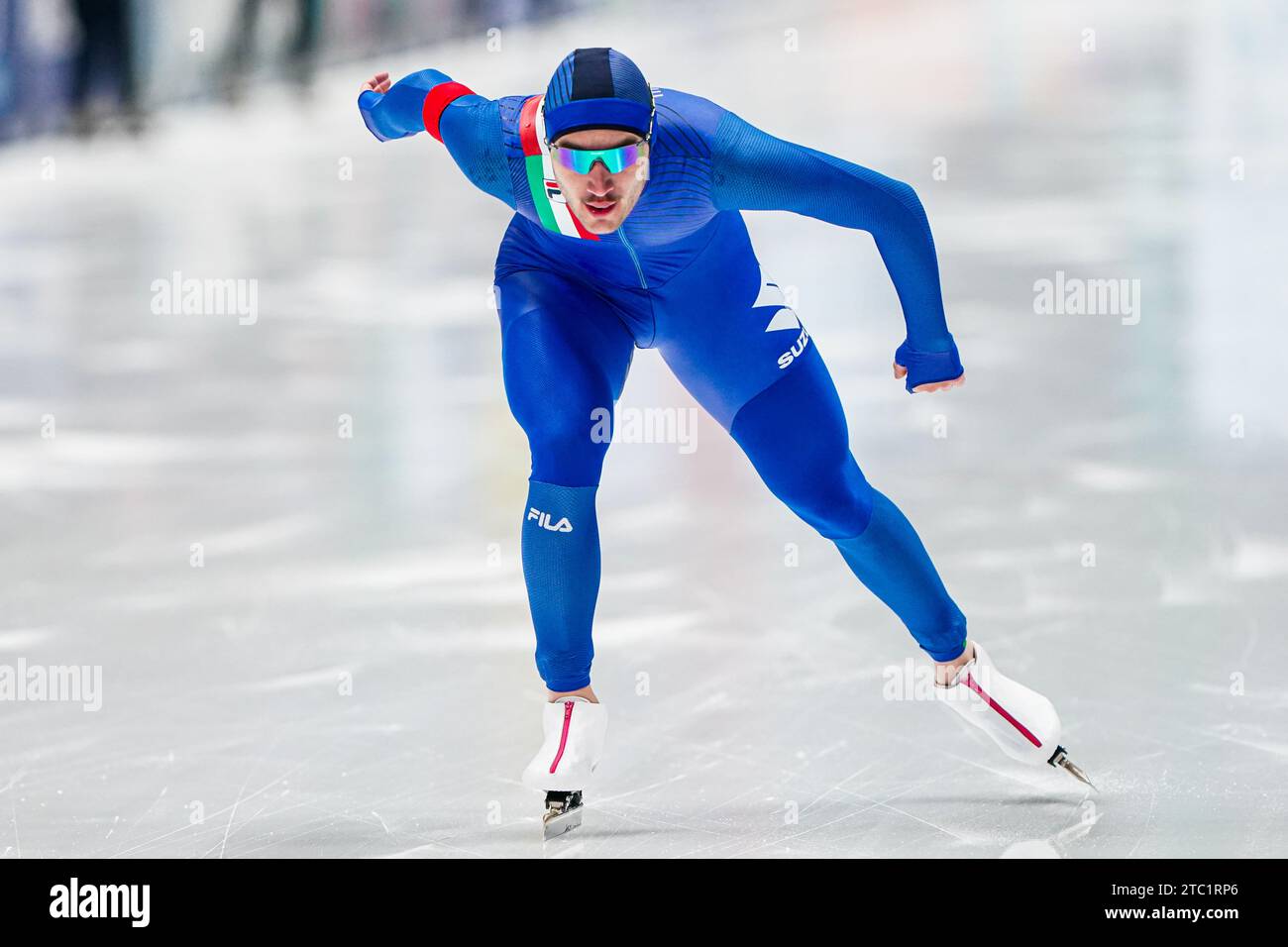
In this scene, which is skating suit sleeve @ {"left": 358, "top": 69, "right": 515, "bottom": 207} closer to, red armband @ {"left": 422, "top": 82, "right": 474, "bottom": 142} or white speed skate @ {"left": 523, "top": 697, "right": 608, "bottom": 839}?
red armband @ {"left": 422, "top": 82, "right": 474, "bottom": 142}

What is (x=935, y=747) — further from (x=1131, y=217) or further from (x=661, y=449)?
(x=1131, y=217)

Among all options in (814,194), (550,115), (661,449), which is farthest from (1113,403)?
(550,115)

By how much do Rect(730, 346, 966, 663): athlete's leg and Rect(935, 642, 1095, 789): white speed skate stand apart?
0.21 feet

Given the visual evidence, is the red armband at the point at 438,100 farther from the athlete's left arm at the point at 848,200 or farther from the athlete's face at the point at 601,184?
the athlete's left arm at the point at 848,200

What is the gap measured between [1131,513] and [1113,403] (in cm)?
75

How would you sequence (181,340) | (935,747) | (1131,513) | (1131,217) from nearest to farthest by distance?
(935,747)
(1131,513)
(181,340)
(1131,217)

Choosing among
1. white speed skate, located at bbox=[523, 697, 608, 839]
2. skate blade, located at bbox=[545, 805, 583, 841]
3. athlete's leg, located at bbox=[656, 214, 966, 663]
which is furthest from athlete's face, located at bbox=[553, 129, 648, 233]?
skate blade, located at bbox=[545, 805, 583, 841]

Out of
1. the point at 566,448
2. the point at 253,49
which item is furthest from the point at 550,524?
the point at 253,49

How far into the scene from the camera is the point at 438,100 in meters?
3.89

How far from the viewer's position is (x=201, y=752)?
4.13m

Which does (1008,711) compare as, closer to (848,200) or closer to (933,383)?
(933,383)

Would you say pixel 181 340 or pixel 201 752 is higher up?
pixel 181 340

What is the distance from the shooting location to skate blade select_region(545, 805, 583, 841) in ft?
12.2

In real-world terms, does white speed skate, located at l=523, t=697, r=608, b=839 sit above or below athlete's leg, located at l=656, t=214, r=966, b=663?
below
